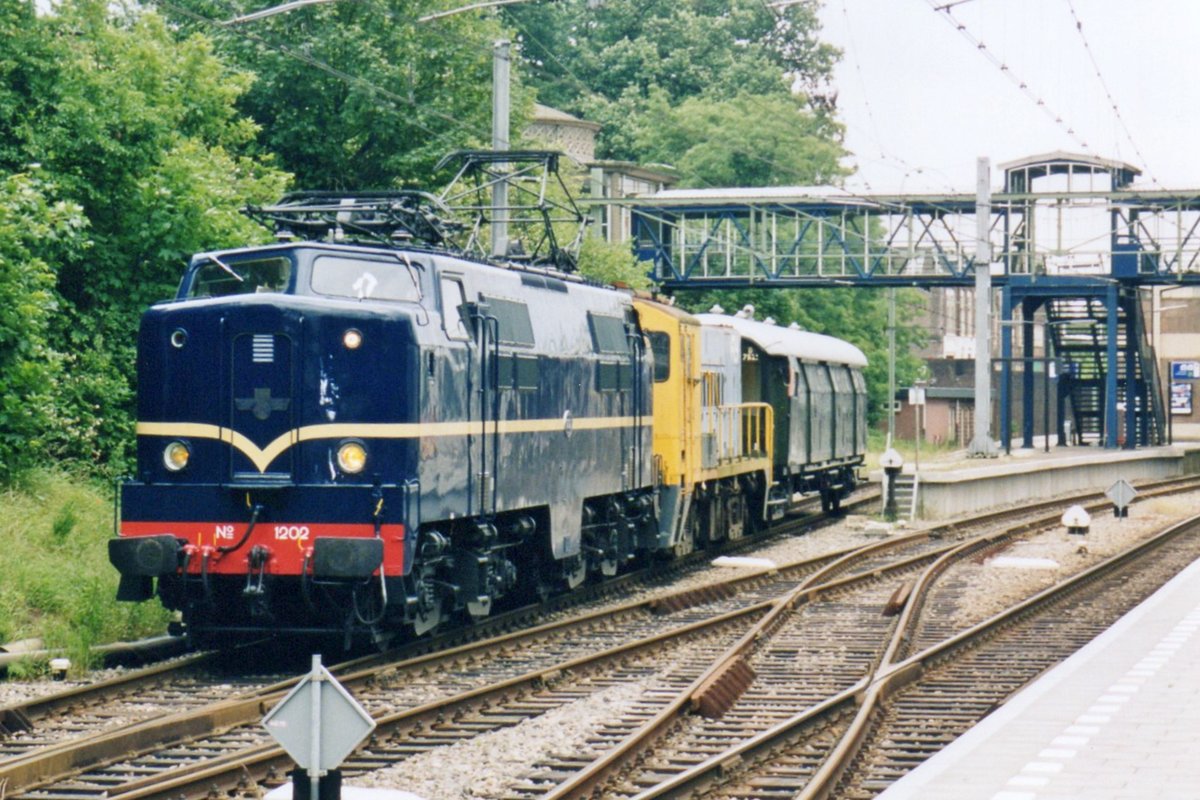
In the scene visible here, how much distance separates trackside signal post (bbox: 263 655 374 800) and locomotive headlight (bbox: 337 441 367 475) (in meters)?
6.23

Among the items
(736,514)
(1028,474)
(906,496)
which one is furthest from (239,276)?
(1028,474)

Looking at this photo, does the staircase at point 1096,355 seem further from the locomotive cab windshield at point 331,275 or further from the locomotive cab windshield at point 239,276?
the locomotive cab windshield at point 239,276

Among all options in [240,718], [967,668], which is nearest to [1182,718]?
[967,668]

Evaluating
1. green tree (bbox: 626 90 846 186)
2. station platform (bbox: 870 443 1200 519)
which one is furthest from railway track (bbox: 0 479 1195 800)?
green tree (bbox: 626 90 846 186)

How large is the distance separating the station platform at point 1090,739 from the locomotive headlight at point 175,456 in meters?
6.61

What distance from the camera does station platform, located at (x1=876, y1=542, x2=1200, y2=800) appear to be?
912 centimetres

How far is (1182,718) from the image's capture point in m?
11.3

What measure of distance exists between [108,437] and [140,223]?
2.92m

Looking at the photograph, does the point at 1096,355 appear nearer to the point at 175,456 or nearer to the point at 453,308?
the point at 453,308

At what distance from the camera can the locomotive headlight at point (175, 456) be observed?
1415 cm

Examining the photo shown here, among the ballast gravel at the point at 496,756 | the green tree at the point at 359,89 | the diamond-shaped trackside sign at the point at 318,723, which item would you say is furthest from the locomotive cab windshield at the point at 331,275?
the green tree at the point at 359,89

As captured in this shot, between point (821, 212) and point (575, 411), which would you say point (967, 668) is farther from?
point (821, 212)

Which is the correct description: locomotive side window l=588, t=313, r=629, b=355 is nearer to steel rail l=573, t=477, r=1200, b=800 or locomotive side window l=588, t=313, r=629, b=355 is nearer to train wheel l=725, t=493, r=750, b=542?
steel rail l=573, t=477, r=1200, b=800

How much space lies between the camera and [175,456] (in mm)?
14195
